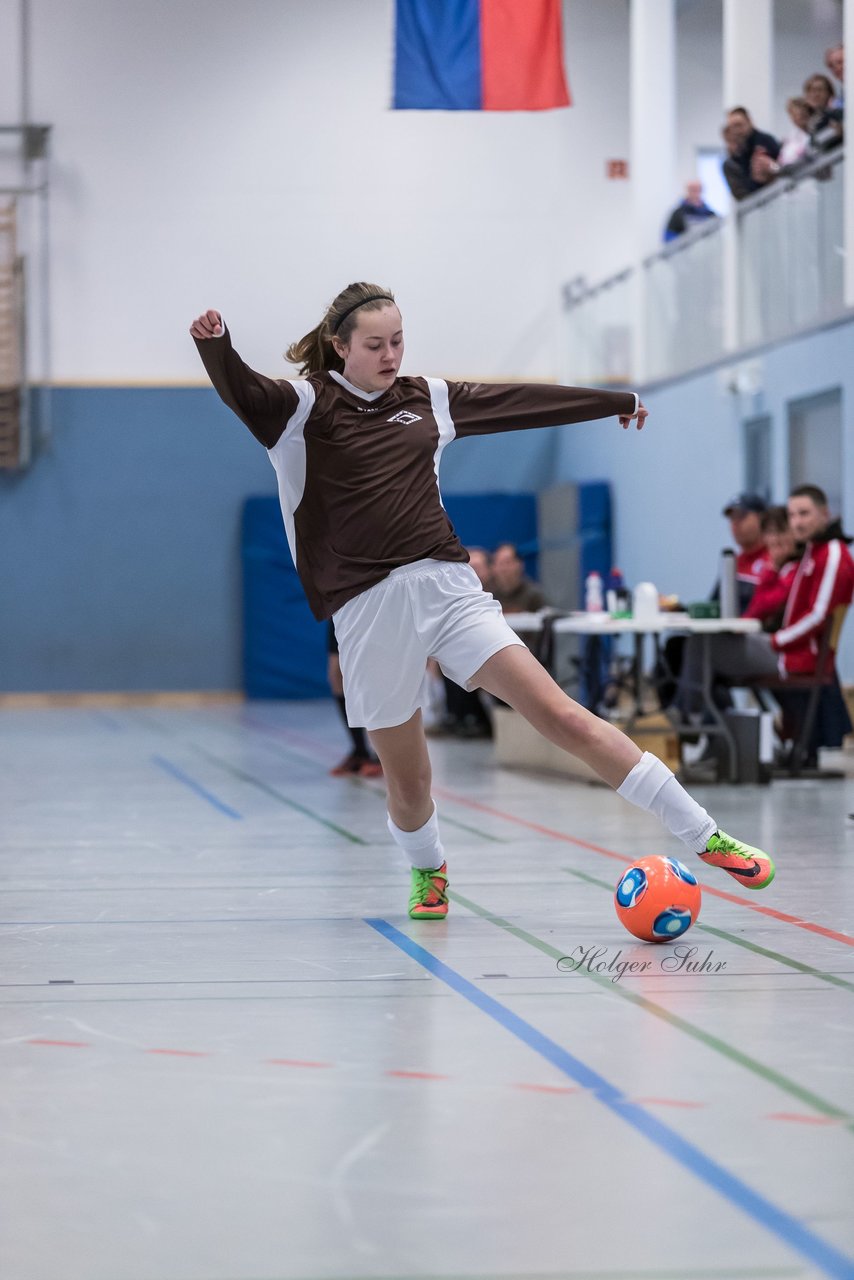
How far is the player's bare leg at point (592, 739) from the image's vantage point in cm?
441

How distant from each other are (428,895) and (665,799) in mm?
792

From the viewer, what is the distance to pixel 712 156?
19.2 m

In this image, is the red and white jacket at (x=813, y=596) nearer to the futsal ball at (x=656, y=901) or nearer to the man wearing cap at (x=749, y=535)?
the man wearing cap at (x=749, y=535)

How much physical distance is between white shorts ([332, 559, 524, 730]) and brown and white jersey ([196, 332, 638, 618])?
51 mm

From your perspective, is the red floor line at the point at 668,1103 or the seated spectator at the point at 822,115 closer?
the red floor line at the point at 668,1103

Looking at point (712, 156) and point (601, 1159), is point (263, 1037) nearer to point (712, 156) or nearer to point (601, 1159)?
point (601, 1159)

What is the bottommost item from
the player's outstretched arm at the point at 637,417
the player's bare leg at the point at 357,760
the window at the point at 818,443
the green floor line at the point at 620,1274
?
the player's bare leg at the point at 357,760

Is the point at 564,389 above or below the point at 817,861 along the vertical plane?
above

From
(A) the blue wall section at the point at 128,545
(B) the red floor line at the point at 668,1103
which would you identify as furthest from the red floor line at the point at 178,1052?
(A) the blue wall section at the point at 128,545

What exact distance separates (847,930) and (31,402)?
15513 millimetres

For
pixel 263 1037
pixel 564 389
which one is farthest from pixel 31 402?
pixel 263 1037

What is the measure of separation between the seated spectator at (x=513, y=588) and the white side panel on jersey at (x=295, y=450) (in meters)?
7.97

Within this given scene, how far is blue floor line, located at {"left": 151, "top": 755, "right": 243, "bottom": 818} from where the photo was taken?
26.2ft

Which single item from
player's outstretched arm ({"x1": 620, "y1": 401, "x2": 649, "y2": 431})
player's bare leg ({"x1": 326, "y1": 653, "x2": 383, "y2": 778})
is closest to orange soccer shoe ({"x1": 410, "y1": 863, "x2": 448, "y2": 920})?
player's outstretched arm ({"x1": 620, "y1": 401, "x2": 649, "y2": 431})
